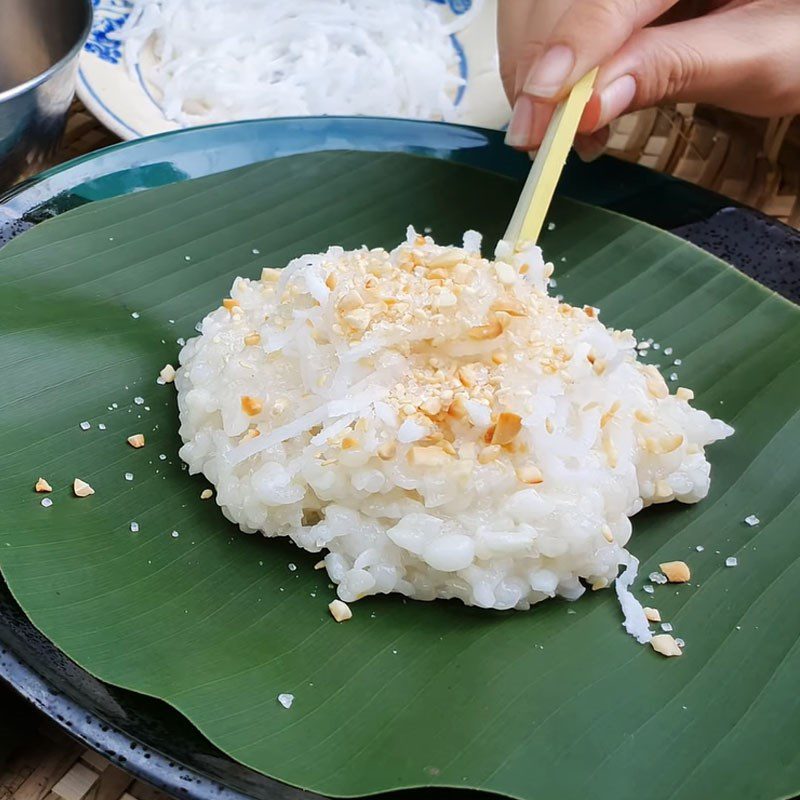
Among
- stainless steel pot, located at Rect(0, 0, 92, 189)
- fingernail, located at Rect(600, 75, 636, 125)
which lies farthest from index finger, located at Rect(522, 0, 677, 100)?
stainless steel pot, located at Rect(0, 0, 92, 189)

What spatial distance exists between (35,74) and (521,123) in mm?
1853

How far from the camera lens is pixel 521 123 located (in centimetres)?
295

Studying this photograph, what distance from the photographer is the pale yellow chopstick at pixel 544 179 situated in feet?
8.59

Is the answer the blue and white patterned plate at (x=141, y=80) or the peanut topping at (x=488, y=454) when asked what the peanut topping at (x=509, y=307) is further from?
the blue and white patterned plate at (x=141, y=80)

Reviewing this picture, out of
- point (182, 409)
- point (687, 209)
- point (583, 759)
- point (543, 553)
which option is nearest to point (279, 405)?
point (182, 409)

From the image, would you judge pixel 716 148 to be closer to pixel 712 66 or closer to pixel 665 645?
pixel 712 66

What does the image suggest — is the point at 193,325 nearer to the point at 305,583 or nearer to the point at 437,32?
the point at 305,583

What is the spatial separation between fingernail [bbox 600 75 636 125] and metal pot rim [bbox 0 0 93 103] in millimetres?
1693

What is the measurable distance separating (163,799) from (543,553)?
2.85ft

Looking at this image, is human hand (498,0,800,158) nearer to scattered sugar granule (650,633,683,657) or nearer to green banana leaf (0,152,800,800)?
green banana leaf (0,152,800,800)

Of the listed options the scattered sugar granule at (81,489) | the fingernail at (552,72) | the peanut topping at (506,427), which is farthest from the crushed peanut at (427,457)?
the fingernail at (552,72)

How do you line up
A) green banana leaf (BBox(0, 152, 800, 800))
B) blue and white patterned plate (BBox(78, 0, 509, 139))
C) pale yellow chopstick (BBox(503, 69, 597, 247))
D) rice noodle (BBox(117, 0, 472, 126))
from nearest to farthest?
green banana leaf (BBox(0, 152, 800, 800)) < pale yellow chopstick (BBox(503, 69, 597, 247)) < blue and white patterned plate (BBox(78, 0, 509, 139)) < rice noodle (BBox(117, 0, 472, 126))

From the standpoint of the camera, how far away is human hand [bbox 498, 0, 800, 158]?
276 centimetres

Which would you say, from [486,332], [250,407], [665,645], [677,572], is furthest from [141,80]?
[665,645]
